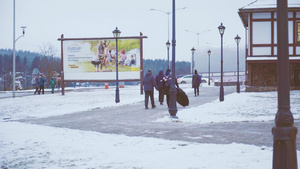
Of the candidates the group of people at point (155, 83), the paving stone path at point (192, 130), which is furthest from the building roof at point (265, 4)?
the paving stone path at point (192, 130)

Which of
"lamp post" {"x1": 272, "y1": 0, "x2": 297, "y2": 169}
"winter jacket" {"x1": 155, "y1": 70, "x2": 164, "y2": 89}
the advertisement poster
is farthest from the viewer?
the advertisement poster

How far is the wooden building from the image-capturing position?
3064cm

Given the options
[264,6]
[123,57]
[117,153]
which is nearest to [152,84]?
[117,153]

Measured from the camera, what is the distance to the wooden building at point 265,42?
1206 inches

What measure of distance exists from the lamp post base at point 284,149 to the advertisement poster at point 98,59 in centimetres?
3050

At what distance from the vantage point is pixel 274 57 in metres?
30.6

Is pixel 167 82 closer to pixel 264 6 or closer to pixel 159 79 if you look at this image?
pixel 159 79

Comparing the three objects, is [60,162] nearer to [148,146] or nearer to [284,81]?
[148,146]

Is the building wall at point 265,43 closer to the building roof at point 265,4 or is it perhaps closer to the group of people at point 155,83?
the building roof at point 265,4

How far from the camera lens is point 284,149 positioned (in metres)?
5.49

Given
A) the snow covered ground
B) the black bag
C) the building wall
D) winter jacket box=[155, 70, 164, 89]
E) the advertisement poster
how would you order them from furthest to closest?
the advertisement poster, the building wall, winter jacket box=[155, 70, 164, 89], the black bag, the snow covered ground

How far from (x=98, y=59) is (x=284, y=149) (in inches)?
1265

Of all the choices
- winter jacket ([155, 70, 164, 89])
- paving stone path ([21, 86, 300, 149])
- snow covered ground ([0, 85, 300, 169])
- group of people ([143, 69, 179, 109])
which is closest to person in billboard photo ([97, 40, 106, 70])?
winter jacket ([155, 70, 164, 89])

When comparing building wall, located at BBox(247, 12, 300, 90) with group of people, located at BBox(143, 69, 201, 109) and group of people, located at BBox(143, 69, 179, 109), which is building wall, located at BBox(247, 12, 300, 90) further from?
group of people, located at BBox(143, 69, 179, 109)
